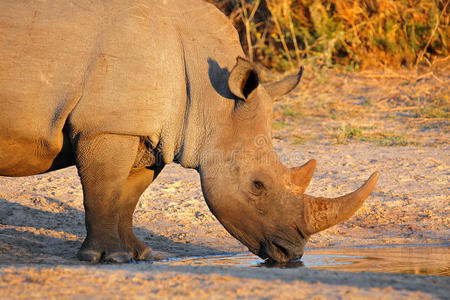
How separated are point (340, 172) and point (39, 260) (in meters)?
3.99

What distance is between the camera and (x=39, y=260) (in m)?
5.55

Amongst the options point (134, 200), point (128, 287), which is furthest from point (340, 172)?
point (128, 287)

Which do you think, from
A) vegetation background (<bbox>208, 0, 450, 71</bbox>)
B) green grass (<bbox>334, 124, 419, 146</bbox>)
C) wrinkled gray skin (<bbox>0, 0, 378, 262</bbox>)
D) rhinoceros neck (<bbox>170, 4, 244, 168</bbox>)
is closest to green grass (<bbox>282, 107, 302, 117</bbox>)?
green grass (<bbox>334, 124, 419, 146</bbox>)

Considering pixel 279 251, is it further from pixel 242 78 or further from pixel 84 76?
Answer: pixel 84 76

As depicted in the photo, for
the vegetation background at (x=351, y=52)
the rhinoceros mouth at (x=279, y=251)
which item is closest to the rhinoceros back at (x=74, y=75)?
the rhinoceros mouth at (x=279, y=251)

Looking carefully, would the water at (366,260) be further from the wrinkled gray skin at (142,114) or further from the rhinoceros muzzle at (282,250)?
the wrinkled gray skin at (142,114)

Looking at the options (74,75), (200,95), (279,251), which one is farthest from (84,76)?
(279,251)

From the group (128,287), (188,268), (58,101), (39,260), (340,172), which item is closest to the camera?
(128,287)

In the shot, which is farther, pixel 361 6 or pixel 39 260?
pixel 361 6

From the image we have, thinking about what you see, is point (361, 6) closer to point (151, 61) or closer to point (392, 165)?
point (392, 165)

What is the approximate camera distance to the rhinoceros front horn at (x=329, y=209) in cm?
532

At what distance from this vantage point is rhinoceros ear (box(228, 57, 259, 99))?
523 centimetres

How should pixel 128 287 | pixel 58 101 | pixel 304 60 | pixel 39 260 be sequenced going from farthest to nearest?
1. pixel 304 60
2. pixel 39 260
3. pixel 58 101
4. pixel 128 287

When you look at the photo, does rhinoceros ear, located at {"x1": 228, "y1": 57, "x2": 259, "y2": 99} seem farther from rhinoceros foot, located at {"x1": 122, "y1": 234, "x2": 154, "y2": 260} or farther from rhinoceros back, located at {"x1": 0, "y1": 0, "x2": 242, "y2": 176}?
rhinoceros foot, located at {"x1": 122, "y1": 234, "x2": 154, "y2": 260}
